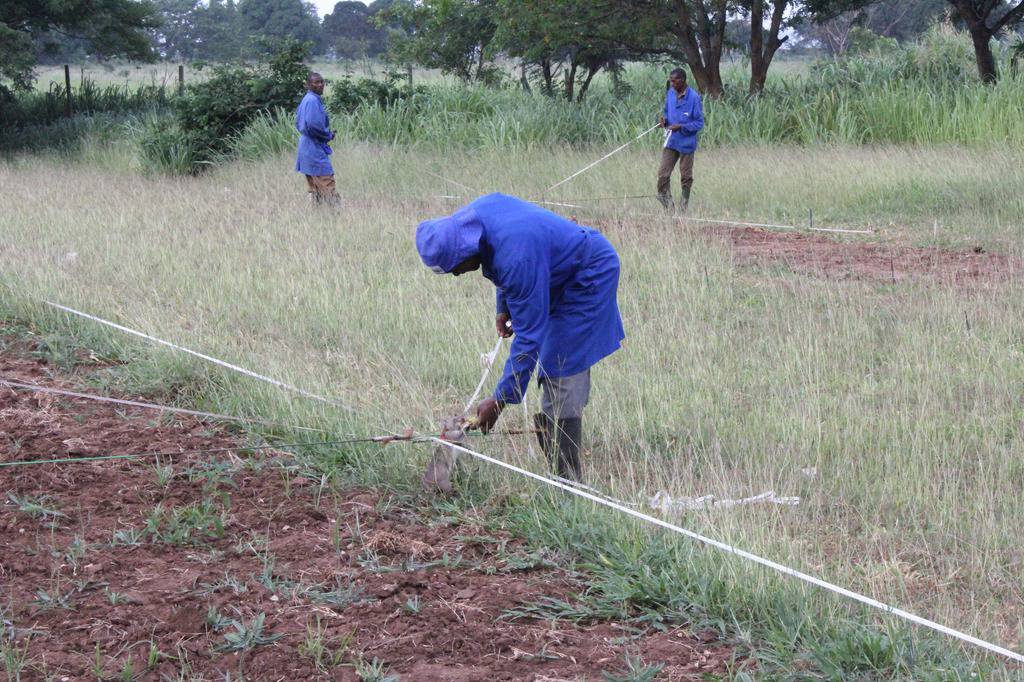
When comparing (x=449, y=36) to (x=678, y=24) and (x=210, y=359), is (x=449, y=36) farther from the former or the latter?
(x=210, y=359)

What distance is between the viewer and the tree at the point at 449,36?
73.2ft

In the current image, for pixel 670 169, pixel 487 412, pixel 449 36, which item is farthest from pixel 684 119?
pixel 449 36

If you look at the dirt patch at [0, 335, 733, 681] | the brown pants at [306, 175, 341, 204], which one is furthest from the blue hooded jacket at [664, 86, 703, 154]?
the dirt patch at [0, 335, 733, 681]

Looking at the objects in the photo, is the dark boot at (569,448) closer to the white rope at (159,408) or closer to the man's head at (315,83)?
the white rope at (159,408)

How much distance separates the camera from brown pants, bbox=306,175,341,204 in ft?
42.5

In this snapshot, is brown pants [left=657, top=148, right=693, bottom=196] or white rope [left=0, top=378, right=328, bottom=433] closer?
white rope [left=0, top=378, right=328, bottom=433]

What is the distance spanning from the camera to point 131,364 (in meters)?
6.58

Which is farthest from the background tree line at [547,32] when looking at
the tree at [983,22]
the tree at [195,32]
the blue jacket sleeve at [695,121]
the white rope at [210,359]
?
the tree at [195,32]

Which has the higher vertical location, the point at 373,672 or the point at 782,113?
the point at 782,113

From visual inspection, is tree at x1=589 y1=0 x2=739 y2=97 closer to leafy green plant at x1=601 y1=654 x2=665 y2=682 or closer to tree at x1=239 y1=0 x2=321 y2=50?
leafy green plant at x1=601 y1=654 x2=665 y2=682

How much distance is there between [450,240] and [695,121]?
30.0ft

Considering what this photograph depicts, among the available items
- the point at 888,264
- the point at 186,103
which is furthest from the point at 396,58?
the point at 888,264

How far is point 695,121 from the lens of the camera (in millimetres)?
12859

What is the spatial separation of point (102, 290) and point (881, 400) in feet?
18.3
